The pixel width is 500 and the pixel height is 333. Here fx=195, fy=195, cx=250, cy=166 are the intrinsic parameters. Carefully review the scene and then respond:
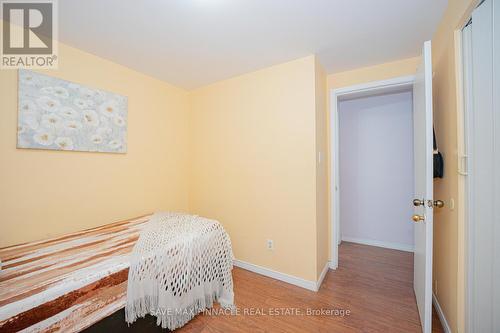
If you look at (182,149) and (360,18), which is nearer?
(360,18)

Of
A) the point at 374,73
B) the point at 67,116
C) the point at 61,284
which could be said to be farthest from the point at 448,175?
the point at 67,116

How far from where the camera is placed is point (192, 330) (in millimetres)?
1516

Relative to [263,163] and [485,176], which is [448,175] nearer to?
[485,176]

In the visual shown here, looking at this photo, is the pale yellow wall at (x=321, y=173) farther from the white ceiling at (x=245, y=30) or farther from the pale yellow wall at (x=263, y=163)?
the white ceiling at (x=245, y=30)

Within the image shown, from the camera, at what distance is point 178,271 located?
141cm

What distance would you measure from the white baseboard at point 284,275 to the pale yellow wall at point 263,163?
5 centimetres

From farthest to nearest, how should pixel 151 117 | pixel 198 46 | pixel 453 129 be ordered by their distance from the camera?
1. pixel 151 117
2. pixel 198 46
3. pixel 453 129

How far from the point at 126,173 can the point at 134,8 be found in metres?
1.61

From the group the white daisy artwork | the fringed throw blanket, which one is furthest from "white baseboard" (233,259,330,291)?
the white daisy artwork

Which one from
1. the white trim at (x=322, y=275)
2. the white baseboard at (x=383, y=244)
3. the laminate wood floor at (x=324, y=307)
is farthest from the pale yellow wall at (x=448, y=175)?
the white baseboard at (x=383, y=244)

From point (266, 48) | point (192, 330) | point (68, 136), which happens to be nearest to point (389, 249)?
point (192, 330)

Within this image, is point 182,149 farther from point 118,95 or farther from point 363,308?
point 363,308

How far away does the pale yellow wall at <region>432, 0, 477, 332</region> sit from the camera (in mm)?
1209

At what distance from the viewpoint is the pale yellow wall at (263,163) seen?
2041 mm
